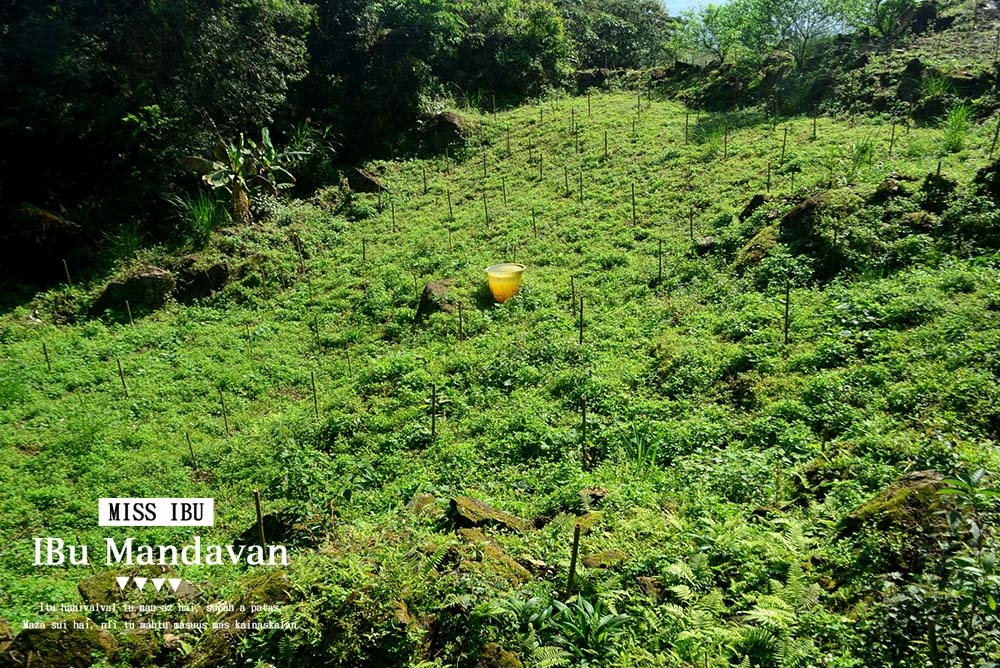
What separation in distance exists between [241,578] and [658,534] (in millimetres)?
3467

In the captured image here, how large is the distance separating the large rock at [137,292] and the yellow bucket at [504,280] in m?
6.26

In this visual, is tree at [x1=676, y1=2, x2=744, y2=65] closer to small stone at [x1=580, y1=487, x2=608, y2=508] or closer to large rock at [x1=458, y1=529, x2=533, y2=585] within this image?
small stone at [x1=580, y1=487, x2=608, y2=508]

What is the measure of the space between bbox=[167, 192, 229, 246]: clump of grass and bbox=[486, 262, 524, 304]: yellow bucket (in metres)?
6.97

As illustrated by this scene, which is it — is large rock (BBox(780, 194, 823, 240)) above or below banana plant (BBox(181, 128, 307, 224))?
below

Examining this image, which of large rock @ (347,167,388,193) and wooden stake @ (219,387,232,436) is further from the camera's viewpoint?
large rock @ (347,167,388,193)

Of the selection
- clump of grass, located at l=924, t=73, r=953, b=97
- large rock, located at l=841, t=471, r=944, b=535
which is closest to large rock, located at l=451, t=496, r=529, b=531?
large rock, located at l=841, t=471, r=944, b=535

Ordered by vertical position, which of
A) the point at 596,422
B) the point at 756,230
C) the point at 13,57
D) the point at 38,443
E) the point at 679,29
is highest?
the point at 679,29

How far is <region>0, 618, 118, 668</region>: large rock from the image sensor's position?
377 cm

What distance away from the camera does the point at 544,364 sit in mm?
8430

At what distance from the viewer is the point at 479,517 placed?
17.1 feet

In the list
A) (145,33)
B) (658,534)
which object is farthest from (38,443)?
(145,33)

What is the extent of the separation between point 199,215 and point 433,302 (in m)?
6.56

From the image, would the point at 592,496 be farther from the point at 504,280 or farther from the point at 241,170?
the point at 241,170

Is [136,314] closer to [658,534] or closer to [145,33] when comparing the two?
[145,33]
